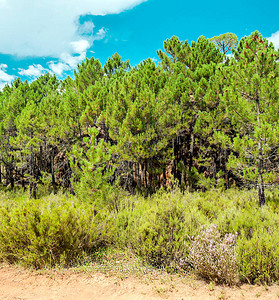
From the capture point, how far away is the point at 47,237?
402 cm

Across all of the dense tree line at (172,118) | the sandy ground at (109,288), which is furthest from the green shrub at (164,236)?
the dense tree line at (172,118)

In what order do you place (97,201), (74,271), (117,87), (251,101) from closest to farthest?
(74,271) < (97,201) < (251,101) < (117,87)

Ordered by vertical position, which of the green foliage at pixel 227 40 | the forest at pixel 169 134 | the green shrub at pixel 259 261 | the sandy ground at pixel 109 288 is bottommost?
the sandy ground at pixel 109 288

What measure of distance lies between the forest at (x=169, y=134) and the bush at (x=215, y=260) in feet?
0.19

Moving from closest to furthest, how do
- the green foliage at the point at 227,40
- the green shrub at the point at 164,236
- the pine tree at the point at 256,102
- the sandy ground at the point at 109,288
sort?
the sandy ground at the point at 109,288 → the green shrub at the point at 164,236 → the pine tree at the point at 256,102 → the green foliage at the point at 227,40

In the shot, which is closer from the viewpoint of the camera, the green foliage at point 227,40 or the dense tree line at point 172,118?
the dense tree line at point 172,118

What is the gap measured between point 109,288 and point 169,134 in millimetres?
8454

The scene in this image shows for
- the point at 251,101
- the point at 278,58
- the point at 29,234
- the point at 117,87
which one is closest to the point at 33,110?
the point at 117,87

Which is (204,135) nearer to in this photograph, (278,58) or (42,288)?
(278,58)

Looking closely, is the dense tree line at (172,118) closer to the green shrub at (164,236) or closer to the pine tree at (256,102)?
the pine tree at (256,102)

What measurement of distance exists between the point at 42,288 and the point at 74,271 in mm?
582

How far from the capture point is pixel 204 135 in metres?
11.2

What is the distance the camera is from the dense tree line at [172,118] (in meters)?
7.04

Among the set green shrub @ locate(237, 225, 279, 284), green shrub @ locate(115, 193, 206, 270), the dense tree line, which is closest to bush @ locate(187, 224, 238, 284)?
green shrub @ locate(237, 225, 279, 284)
